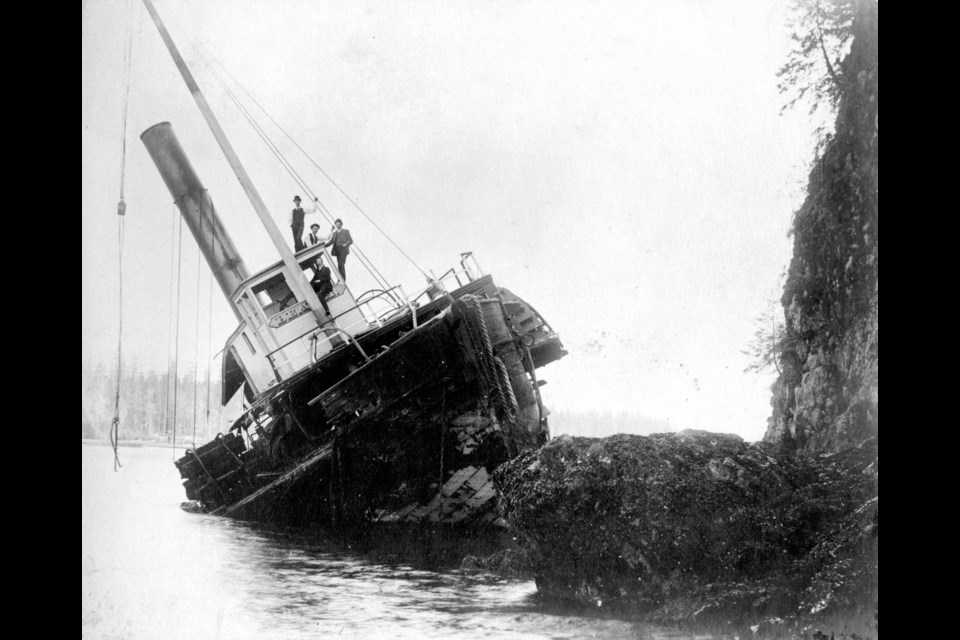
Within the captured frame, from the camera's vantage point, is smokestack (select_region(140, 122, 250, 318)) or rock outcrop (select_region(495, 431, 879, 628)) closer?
rock outcrop (select_region(495, 431, 879, 628))

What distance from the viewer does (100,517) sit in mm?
5871

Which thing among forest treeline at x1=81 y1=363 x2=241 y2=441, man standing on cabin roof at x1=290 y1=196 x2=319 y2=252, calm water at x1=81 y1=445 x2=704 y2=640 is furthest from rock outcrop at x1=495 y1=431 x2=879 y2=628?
man standing on cabin roof at x1=290 y1=196 x2=319 y2=252

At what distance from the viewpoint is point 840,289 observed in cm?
582

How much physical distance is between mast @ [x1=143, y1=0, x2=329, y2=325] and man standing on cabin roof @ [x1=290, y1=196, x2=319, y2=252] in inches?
9.1

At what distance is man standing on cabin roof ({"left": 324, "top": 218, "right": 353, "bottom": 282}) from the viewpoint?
751cm

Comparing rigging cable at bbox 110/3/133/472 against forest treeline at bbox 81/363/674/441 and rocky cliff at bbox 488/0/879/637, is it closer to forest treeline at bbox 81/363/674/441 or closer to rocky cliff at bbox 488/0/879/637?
forest treeline at bbox 81/363/674/441

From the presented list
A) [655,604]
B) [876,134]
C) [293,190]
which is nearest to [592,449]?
[655,604]

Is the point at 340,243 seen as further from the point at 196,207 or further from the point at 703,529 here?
the point at 703,529

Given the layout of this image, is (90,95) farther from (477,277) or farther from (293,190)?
(477,277)

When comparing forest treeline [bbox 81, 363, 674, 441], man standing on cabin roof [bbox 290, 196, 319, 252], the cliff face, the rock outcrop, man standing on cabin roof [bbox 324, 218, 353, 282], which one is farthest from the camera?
man standing on cabin roof [bbox 324, 218, 353, 282]

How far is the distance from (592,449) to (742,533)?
1.16m

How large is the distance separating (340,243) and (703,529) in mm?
4849

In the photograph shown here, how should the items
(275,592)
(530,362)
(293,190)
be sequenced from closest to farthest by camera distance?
(275,592)
(293,190)
(530,362)

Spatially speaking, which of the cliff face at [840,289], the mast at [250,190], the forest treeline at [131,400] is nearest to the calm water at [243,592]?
the forest treeline at [131,400]
